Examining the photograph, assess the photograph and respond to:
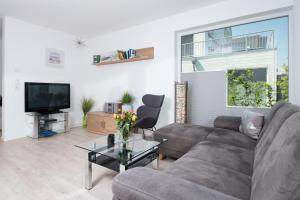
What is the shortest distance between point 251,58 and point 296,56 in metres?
0.62

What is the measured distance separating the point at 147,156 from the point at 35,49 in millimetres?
3526

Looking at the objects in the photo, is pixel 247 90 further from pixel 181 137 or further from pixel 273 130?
pixel 273 130

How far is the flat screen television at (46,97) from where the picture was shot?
3.45m

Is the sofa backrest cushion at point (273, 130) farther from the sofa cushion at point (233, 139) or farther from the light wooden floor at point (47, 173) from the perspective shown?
the light wooden floor at point (47, 173)

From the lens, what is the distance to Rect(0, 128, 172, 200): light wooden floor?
1.68 metres

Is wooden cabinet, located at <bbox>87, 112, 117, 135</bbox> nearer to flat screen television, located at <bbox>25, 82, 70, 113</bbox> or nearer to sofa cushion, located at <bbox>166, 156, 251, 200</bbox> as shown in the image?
flat screen television, located at <bbox>25, 82, 70, 113</bbox>

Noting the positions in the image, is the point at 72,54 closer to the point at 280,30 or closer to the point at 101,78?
the point at 101,78

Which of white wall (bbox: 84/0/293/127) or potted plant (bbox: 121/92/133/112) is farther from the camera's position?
potted plant (bbox: 121/92/133/112)

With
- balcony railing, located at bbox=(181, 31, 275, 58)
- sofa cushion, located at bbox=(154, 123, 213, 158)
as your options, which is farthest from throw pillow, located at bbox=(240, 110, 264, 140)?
balcony railing, located at bbox=(181, 31, 275, 58)

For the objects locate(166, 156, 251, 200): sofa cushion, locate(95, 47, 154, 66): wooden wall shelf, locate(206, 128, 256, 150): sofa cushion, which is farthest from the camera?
locate(95, 47, 154, 66): wooden wall shelf

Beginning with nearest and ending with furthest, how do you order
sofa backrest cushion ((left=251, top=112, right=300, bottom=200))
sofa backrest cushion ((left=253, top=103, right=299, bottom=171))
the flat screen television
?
sofa backrest cushion ((left=251, top=112, right=300, bottom=200)) → sofa backrest cushion ((left=253, top=103, right=299, bottom=171)) → the flat screen television

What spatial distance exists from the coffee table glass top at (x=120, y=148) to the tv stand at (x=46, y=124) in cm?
219

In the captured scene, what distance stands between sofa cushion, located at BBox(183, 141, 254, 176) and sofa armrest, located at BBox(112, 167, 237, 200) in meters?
0.65

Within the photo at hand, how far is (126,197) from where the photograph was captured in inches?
34.0
